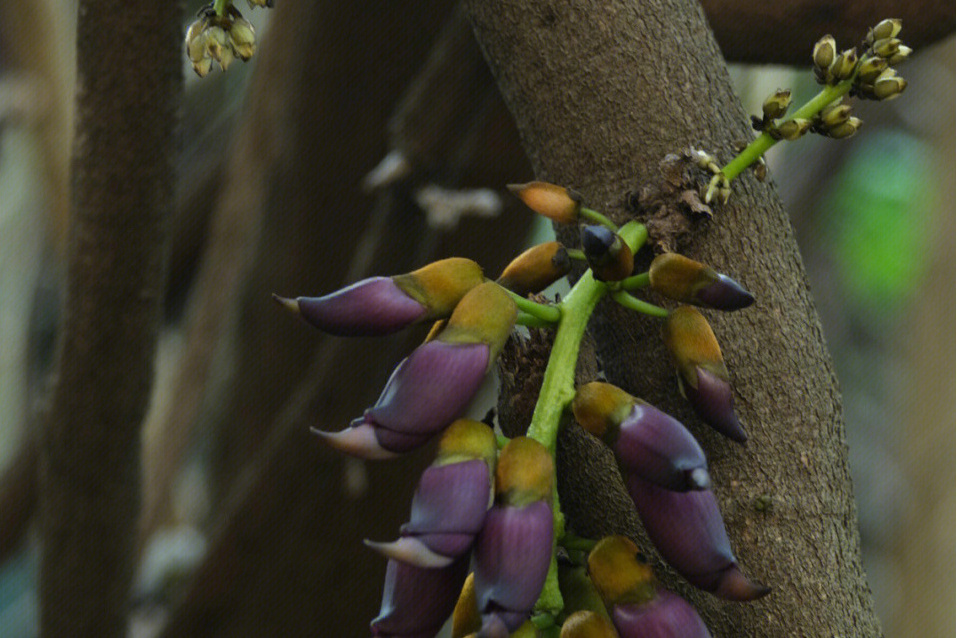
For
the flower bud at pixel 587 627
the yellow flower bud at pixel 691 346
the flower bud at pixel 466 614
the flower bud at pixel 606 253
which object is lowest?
the flower bud at pixel 466 614

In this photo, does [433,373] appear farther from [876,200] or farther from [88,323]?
[876,200]

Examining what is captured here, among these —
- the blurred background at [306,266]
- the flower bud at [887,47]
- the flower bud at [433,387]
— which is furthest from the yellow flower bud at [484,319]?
the blurred background at [306,266]

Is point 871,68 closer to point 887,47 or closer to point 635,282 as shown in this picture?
point 887,47

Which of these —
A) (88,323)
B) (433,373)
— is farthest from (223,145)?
(433,373)

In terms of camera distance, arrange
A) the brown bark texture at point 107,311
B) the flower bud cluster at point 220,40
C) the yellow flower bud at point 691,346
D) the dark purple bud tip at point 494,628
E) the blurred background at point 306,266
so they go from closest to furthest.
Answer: the dark purple bud tip at point 494,628
the yellow flower bud at point 691,346
the flower bud cluster at point 220,40
the brown bark texture at point 107,311
the blurred background at point 306,266

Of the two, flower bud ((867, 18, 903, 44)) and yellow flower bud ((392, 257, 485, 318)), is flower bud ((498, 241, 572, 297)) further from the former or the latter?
flower bud ((867, 18, 903, 44))

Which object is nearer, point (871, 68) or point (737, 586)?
point (737, 586)

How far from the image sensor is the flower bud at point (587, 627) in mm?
384

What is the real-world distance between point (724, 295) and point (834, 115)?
0.12m

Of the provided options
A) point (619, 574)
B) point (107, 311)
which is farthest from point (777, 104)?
point (107, 311)

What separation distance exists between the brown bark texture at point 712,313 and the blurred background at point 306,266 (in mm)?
448

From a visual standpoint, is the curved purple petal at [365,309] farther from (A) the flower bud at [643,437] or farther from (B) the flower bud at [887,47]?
(B) the flower bud at [887,47]

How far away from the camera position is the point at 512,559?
0.35 m

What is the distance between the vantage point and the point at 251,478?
4.34ft
